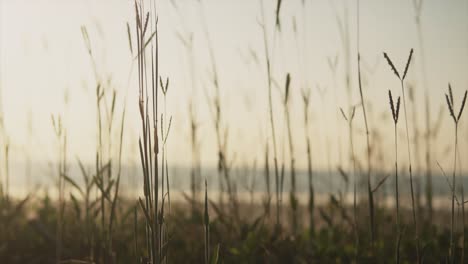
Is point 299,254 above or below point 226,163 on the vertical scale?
below

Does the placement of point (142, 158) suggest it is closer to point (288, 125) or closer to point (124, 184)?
point (288, 125)

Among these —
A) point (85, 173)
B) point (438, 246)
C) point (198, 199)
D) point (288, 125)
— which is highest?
point (288, 125)

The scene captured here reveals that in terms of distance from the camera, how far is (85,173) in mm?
1724

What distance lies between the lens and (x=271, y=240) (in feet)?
6.42

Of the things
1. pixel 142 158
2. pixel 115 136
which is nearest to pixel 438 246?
pixel 115 136

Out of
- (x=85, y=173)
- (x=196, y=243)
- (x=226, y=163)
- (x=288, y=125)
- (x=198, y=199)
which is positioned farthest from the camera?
(x=198, y=199)

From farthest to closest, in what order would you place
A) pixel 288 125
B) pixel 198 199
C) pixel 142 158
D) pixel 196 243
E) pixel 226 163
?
pixel 198 199, pixel 196 243, pixel 226 163, pixel 288 125, pixel 142 158

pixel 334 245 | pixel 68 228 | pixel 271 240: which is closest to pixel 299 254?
pixel 271 240

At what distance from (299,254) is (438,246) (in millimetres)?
674

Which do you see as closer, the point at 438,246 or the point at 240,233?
the point at 240,233

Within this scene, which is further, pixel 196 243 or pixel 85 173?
pixel 196 243

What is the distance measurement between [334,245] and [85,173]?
108 centimetres

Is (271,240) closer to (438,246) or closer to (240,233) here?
(240,233)

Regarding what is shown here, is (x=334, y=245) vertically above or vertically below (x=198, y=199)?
below
